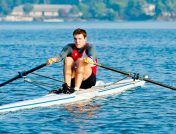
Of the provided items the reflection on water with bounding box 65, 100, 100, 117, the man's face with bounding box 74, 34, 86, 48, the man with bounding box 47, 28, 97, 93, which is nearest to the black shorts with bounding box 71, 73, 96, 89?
the man with bounding box 47, 28, 97, 93

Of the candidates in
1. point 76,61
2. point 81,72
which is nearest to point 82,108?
point 81,72

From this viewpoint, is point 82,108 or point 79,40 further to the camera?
point 79,40

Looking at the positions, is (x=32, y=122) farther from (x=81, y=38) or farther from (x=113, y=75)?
(x=113, y=75)

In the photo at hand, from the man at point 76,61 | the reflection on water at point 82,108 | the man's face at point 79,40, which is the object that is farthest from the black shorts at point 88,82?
the man's face at point 79,40

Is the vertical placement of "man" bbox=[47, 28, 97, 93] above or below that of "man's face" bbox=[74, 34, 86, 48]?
below

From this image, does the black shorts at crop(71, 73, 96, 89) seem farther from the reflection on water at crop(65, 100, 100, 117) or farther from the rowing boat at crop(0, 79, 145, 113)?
the reflection on water at crop(65, 100, 100, 117)

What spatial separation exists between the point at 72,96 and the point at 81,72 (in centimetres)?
74

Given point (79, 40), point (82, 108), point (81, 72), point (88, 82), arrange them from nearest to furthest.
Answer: point (82, 108) < point (79, 40) < point (81, 72) < point (88, 82)

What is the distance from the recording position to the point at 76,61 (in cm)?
2350

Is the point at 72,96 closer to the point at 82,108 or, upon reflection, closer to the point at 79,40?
the point at 82,108

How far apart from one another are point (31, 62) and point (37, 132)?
23.2m

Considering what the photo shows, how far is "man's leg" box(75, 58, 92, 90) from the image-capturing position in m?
23.4

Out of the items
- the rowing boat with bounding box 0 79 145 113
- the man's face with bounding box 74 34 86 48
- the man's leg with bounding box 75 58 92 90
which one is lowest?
the rowing boat with bounding box 0 79 145 113

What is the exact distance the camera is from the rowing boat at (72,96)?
21.8m
